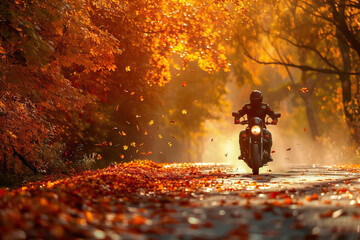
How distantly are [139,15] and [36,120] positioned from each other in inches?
195

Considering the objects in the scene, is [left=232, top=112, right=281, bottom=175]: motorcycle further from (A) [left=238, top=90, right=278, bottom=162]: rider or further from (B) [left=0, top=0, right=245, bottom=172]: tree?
(B) [left=0, top=0, right=245, bottom=172]: tree

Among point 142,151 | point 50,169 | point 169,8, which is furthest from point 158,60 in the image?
point 142,151

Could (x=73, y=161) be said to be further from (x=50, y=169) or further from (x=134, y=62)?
(x=134, y=62)

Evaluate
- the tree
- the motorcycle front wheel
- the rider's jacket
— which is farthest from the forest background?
the motorcycle front wheel

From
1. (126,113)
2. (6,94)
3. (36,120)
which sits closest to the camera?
(6,94)

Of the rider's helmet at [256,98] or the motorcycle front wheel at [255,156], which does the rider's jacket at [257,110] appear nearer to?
the rider's helmet at [256,98]

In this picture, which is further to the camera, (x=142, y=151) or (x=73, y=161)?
(x=142, y=151)

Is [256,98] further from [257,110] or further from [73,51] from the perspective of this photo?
[73,51]

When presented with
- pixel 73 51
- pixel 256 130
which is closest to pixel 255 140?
pixel 256 130

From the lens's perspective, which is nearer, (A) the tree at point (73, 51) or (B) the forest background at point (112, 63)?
(A) the tree at point (73, 51)

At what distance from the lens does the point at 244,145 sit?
1498cm

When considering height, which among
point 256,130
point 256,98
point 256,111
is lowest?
point 256,130

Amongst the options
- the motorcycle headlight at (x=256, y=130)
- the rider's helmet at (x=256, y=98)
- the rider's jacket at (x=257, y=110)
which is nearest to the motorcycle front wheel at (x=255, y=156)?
the motorcycle headlight at (x=256, y=130)

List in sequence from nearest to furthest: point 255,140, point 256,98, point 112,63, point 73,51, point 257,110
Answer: point 255,140 → point 256,98 → point 257,110 → point 73,51 → point 112,63
